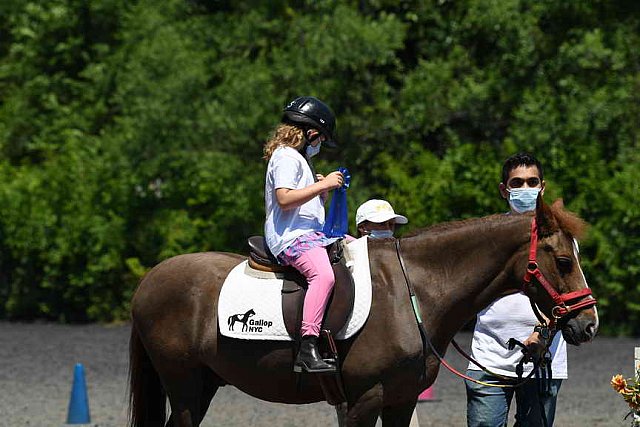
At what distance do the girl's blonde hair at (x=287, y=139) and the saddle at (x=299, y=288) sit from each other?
0.49m

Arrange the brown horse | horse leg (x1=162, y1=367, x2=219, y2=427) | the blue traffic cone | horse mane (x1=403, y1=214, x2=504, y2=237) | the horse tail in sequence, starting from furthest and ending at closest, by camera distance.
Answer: the blue traffic cone → the horse tail → horse leg (x1=162, y1=367, x2=219, y2=427) → horse mane (x1=403, y1=214, x2=504, y2=237) → the brown horse

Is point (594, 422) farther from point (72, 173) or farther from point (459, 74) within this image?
point (72, 173)

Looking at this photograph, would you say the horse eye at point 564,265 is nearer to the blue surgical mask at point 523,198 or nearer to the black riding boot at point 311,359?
the blue surgical mask at point 523,198

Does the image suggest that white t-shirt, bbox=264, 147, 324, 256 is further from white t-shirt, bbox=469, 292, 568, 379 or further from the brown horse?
white t-shirt, bbox=469, 292, 568, 379

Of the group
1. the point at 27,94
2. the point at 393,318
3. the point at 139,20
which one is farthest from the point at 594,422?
the point at 27,94

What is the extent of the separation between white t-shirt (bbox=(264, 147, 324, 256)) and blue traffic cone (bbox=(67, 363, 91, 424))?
4542mm

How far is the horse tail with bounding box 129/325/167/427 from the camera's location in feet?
22.0

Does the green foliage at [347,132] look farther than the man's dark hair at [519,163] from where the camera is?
Yes

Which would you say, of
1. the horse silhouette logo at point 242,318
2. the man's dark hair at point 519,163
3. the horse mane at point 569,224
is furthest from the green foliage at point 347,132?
the horse mane at point 569,224

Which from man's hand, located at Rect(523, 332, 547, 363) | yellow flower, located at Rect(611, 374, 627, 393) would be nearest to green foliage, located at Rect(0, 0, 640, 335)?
yellow flower, located at Rect(611, 374, 627, 393)

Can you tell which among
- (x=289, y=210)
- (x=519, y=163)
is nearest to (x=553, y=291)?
(x=519, y=163)

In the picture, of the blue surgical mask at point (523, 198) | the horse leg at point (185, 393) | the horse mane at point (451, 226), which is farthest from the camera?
the horse leg at point (185, 393)

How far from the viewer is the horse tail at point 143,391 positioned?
672 centimetres

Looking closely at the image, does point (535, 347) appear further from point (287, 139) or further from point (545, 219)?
point (287, 139)
